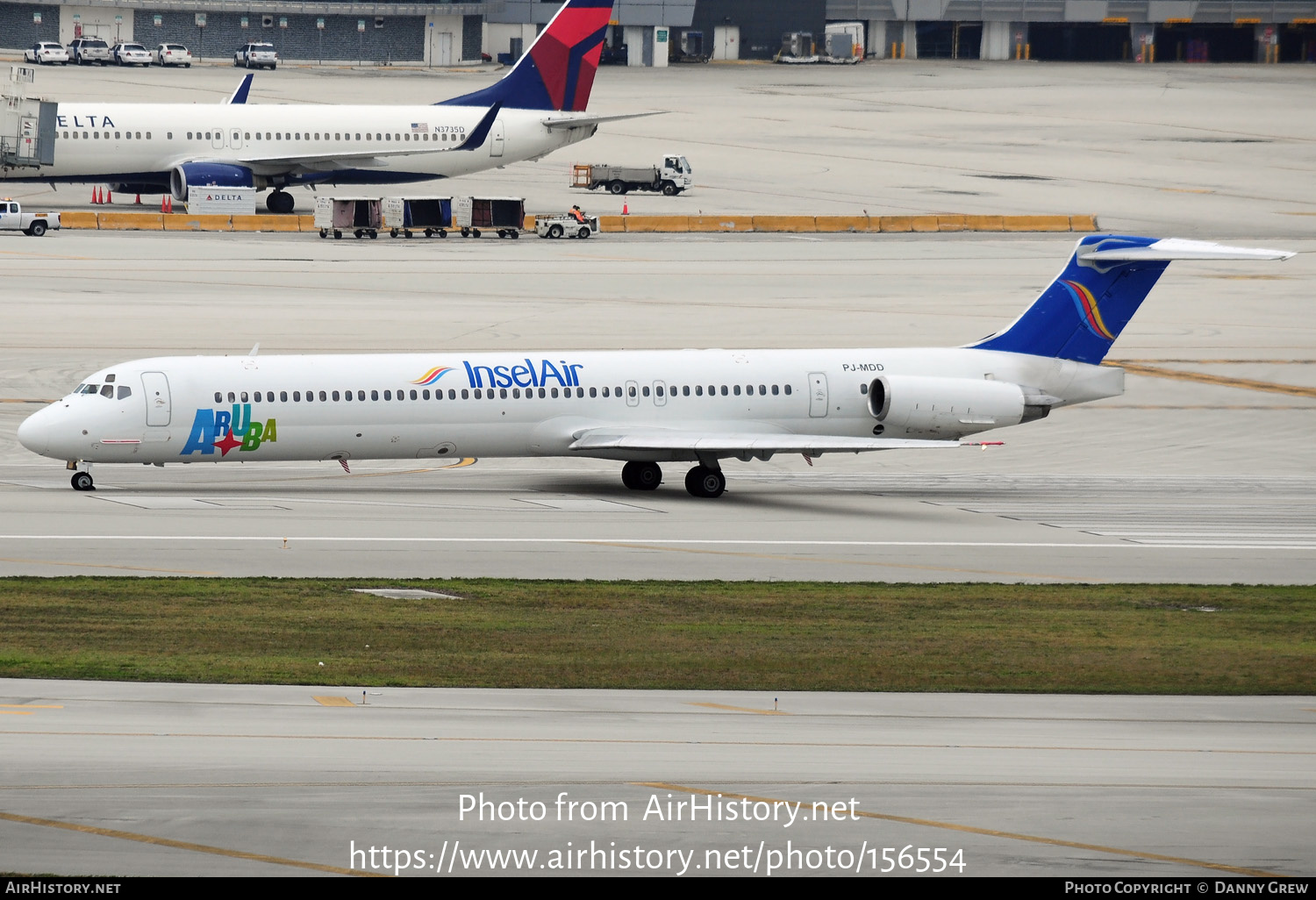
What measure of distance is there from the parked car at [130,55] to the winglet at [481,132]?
60.6 metres

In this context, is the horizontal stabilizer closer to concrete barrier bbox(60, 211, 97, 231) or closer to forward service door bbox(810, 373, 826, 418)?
forward service door bbox(810, 373, 826, 418)

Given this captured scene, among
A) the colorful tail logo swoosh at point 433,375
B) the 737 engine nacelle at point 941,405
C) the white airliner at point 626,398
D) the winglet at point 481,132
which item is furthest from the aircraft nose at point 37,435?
the winglet at point 481,132

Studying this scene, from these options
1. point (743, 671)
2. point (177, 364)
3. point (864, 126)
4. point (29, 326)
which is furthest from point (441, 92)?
point (743, 671)

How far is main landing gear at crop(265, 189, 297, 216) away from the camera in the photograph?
8425 cm

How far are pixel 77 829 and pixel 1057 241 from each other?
235 feet

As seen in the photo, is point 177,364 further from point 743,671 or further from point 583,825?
point 583,825

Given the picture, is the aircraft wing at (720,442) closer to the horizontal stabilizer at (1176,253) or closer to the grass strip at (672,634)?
the horizontal stabilizer at (1176,253)

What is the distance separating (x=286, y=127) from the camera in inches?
3270

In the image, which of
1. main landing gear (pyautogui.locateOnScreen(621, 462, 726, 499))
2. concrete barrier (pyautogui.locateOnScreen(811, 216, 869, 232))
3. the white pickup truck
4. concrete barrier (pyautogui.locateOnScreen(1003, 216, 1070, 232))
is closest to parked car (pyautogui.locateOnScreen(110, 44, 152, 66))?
the white pickup truck

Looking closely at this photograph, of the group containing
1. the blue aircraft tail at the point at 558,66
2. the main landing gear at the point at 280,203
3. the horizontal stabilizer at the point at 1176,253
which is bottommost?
the horizontal stabilizer at the point at 1176,253

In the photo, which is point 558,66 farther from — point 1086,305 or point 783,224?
point 1086,305

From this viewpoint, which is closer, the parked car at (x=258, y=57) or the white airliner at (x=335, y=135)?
the white airliner at (x=335, y=135)

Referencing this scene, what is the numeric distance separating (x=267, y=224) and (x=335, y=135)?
5906 millimetres

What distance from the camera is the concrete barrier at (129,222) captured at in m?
78.0
